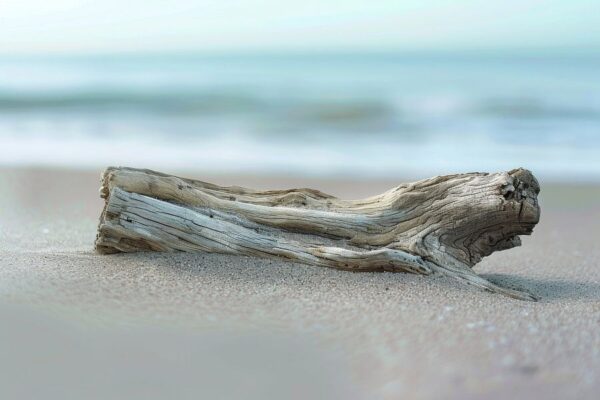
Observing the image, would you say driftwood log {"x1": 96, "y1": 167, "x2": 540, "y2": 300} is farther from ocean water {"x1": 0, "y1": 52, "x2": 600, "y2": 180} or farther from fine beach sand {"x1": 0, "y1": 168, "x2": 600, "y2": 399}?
ocean water {"x1": 0, "y1": 52, "x2": 600, "y2": 180}

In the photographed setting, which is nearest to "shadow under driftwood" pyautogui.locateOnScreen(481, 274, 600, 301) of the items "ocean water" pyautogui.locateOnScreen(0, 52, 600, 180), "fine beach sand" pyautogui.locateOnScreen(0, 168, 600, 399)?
"fine beach sand" pyautogui.locateOnScreen(0, 168, 600, 399)

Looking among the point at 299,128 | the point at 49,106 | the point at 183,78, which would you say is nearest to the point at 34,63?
the point at 183,78

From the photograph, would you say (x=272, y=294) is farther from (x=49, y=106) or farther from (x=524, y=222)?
(x=49, y=106)

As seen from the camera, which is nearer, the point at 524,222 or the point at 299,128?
the point at 524,222

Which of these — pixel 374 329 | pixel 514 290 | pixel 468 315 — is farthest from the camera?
pixel 514 290

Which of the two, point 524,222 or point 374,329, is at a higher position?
point 524,222

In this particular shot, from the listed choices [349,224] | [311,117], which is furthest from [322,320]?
[311,117]

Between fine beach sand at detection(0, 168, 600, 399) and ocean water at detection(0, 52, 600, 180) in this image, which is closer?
fine beach sand at detection(0, 168, 600, 399)

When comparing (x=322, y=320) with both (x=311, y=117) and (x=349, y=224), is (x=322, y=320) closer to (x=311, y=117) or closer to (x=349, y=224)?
(x=349, y=224)
